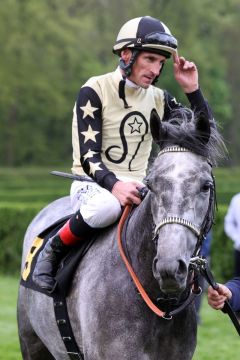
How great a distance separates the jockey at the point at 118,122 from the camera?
4.65 meters

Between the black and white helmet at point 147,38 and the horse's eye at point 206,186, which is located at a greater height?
the black and white helmet at point 147,38

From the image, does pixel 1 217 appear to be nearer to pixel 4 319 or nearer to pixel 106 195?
pixel 4 319

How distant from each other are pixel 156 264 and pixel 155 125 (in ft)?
2.42

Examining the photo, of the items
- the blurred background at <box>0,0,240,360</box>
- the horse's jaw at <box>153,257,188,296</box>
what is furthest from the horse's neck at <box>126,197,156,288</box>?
the blurred background at <box>0,0,240,360</box>

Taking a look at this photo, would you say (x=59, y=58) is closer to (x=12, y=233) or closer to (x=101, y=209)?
(x=12, y=233)

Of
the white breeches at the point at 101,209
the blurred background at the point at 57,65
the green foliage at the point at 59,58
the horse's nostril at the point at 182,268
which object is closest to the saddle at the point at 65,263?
the white breeches at the point at 101,209

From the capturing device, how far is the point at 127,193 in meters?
4.45

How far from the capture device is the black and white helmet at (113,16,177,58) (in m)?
4.66

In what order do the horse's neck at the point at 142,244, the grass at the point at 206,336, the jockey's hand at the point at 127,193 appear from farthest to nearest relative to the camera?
1. the grass at the point at 206,336
2. the jockey's hand at the point at 127,193
3. the horse's neck at the point at 142,244

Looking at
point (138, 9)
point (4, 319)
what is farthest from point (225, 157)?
point (138, 9)

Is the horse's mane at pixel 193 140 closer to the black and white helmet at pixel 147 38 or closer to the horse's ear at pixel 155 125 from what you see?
the horse's ear at pixel 155 125

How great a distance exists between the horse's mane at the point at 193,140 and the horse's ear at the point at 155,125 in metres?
0.02

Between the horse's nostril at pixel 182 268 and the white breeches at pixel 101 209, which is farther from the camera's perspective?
the white breeches at pixel 101 209

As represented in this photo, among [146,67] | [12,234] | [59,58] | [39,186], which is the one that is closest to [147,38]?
[146,67]
